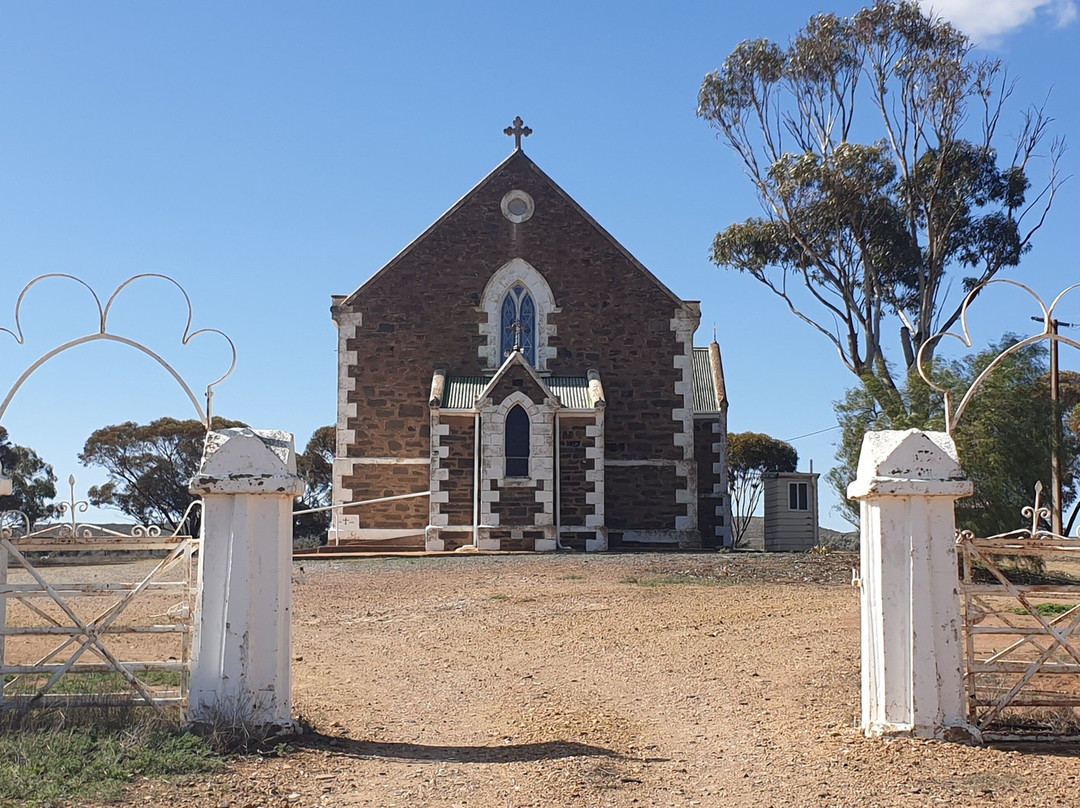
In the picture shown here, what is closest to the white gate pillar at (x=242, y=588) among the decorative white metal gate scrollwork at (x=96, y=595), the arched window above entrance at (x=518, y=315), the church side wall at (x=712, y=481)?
the decorative white metal gate scrollwork at (x=96, y=595)

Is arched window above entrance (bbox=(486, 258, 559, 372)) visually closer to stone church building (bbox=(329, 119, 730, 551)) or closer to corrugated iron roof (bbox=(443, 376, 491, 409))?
stone church building (bbox=(329, 119, 730, 551))

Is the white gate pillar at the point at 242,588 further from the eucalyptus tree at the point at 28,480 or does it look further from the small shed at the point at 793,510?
the eucalyptus tree at the point at 28,480

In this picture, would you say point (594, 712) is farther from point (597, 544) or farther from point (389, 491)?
point (389, 491)

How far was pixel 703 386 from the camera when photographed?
30.9 metres

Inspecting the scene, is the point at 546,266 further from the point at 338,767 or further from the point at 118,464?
the point at 118,464

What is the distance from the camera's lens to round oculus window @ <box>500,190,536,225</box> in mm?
27609

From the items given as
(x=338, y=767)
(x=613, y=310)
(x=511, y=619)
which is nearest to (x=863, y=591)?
(x=338, y=767)

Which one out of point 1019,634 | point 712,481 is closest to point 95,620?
point 1019,634

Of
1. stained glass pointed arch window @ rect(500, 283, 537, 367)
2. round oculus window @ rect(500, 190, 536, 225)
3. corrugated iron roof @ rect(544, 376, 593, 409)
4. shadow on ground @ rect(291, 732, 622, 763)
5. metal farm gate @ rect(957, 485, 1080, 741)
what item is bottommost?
shadow on ground @ rect(291, 732, 622, 763)

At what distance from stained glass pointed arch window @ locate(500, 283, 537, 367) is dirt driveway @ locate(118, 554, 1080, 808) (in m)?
11.4

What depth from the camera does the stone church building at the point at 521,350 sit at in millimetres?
26688

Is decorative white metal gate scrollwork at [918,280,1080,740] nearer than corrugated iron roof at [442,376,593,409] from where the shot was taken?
Yes

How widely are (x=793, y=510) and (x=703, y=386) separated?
13.2ft

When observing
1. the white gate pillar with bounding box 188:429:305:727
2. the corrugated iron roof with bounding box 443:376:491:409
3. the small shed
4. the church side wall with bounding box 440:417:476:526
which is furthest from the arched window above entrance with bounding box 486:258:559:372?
the white gate pillar with bounding box 188:429:305:727
